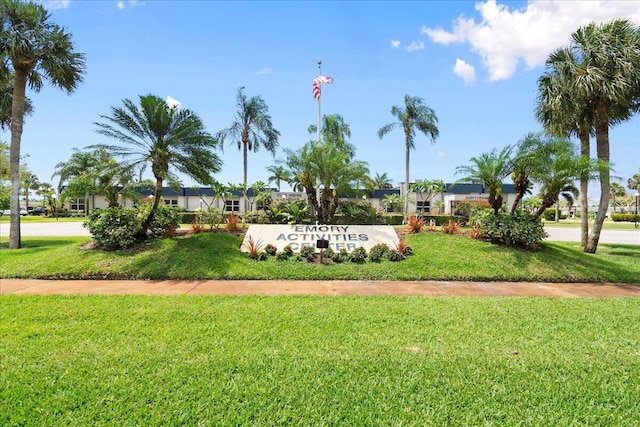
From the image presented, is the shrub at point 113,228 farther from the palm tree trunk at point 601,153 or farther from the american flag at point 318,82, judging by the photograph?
the palm tree trunk at point 601,153

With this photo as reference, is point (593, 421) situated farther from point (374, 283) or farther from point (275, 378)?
point (374, 283)

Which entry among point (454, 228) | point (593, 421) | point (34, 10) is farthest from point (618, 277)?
point (34, 10)

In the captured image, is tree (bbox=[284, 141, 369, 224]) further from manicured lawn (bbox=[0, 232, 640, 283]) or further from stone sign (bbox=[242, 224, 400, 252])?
manicured lawn (bbox=[0, 232, 640, 283])

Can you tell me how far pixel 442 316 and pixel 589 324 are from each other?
2.10 meters

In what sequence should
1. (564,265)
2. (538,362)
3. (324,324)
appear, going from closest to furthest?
1. (538,362)
2. (324,324)
3. (564,265)

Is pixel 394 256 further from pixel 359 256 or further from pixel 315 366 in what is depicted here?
pixel 315 366

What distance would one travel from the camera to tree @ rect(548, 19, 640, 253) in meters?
11.9

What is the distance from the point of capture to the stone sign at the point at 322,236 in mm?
11281

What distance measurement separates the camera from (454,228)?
42.5 feet

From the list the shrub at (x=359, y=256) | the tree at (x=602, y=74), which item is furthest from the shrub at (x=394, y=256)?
the tree at (x=602, y=74)

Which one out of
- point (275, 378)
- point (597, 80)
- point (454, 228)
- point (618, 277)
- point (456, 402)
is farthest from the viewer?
point (454, 228)

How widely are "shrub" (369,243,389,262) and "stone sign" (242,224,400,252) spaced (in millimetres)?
513

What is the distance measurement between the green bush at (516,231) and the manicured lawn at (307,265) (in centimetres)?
46

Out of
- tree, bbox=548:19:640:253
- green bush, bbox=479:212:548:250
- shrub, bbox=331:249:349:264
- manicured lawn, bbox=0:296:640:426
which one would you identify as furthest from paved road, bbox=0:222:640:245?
manicured lawn, bbox=0:296:640:426
